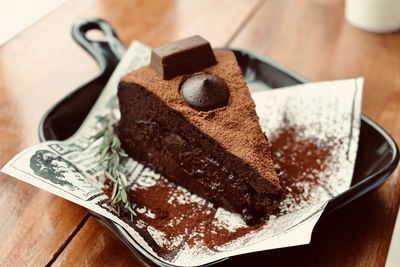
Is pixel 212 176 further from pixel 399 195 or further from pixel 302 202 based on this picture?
pixel 399 195

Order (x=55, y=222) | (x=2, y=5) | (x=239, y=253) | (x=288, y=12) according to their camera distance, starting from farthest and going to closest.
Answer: (x=2, y=5), (x=288, y=12), (x=55, y=222), (x=239, y=253)

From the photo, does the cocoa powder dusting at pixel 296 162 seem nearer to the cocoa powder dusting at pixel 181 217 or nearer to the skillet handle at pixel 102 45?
the cocoa powder dusting at pixel 181 217

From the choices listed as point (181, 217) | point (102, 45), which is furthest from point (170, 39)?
point (181, 217)

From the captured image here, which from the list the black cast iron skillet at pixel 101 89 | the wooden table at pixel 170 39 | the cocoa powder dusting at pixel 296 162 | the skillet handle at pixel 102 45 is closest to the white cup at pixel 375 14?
the wooden table at pixel 170 39

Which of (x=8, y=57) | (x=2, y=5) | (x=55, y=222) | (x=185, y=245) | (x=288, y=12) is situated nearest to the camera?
(x=185, y=245)

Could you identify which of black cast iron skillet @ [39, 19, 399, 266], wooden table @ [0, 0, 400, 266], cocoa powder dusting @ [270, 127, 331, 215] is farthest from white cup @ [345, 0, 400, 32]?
cocoa powder dusting @ [270, 127, 331, 215]

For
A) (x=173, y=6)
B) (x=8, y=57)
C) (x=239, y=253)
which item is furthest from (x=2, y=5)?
(x=239, y=253)

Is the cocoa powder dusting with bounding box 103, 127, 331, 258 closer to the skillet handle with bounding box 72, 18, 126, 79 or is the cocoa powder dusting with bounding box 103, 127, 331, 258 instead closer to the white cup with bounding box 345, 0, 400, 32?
the skillet handle with bounding box 72, 18, 126, 79
